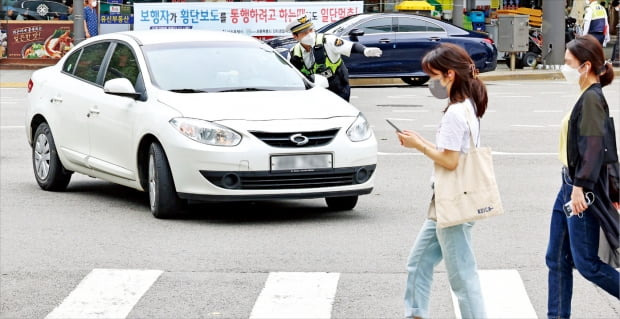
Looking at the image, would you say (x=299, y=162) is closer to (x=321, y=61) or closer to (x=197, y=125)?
(x=197, y=125)

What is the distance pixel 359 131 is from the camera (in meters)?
10.9

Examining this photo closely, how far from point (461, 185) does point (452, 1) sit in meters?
25.5

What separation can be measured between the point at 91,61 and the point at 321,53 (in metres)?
2.27

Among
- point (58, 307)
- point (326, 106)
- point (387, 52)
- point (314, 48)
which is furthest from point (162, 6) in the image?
point (58, 307)

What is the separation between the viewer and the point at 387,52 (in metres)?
24.9

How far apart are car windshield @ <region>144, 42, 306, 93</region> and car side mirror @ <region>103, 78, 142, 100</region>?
0.83 ft

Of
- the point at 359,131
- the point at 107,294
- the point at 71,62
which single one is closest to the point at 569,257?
the point at 107,294

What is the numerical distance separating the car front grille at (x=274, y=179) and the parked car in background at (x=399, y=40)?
14.0 m

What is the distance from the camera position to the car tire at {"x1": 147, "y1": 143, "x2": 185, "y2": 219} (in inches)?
420

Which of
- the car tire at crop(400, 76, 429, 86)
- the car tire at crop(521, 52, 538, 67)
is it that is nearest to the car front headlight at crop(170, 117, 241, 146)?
the car tire at crop(400, 76, 429, 86)

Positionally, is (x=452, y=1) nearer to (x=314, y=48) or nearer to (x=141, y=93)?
(x=314, y=48)

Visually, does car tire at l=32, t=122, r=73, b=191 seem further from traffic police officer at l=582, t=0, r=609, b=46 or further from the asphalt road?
traffic police officer at l=582, t=0, r=609, b=46

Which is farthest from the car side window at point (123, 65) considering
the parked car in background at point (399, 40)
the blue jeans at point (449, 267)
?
the parked car in background at point (399, 40)

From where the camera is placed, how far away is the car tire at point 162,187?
10.7 m
